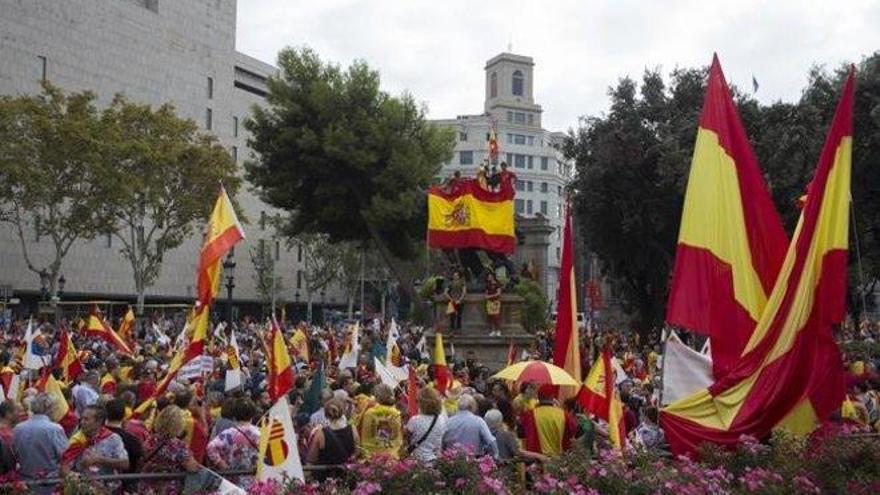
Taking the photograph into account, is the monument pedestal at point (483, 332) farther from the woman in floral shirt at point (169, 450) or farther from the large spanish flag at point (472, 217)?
the woman in floral shirt at point (169, 450)

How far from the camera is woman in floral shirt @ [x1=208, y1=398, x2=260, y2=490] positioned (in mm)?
8477

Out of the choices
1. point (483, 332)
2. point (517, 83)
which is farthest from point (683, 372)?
point (517, 83)

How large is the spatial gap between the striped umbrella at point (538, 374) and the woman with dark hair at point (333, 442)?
2398mm

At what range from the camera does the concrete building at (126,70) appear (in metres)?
56.5

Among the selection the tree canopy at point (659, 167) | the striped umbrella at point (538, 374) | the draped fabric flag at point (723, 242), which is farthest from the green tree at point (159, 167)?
the draped fabric flag at point (723, 242)

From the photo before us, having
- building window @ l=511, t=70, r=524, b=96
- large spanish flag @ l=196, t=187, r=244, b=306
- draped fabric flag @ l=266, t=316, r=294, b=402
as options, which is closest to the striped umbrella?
draped fabric flag @ l=266, t=316, r=294, b=402

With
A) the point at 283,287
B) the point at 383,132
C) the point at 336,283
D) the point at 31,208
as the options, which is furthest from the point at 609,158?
the point at 336,283

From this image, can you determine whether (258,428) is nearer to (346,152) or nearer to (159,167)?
(346,152)

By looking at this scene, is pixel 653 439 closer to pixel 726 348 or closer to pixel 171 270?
pixel 726 348

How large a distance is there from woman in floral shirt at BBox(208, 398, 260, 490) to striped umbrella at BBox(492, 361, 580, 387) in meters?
3.20

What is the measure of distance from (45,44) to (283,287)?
3401 centimetres

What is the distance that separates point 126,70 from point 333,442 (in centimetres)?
5909

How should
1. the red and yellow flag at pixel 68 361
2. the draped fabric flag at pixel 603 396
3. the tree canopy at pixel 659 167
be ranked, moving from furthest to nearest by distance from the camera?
1. the tree canopy at pixel 659 167
2. the red and yellow flag at pixel 68 361
3. the draped fabric flag at pixel 603 396

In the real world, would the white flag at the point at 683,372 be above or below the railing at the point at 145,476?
above
